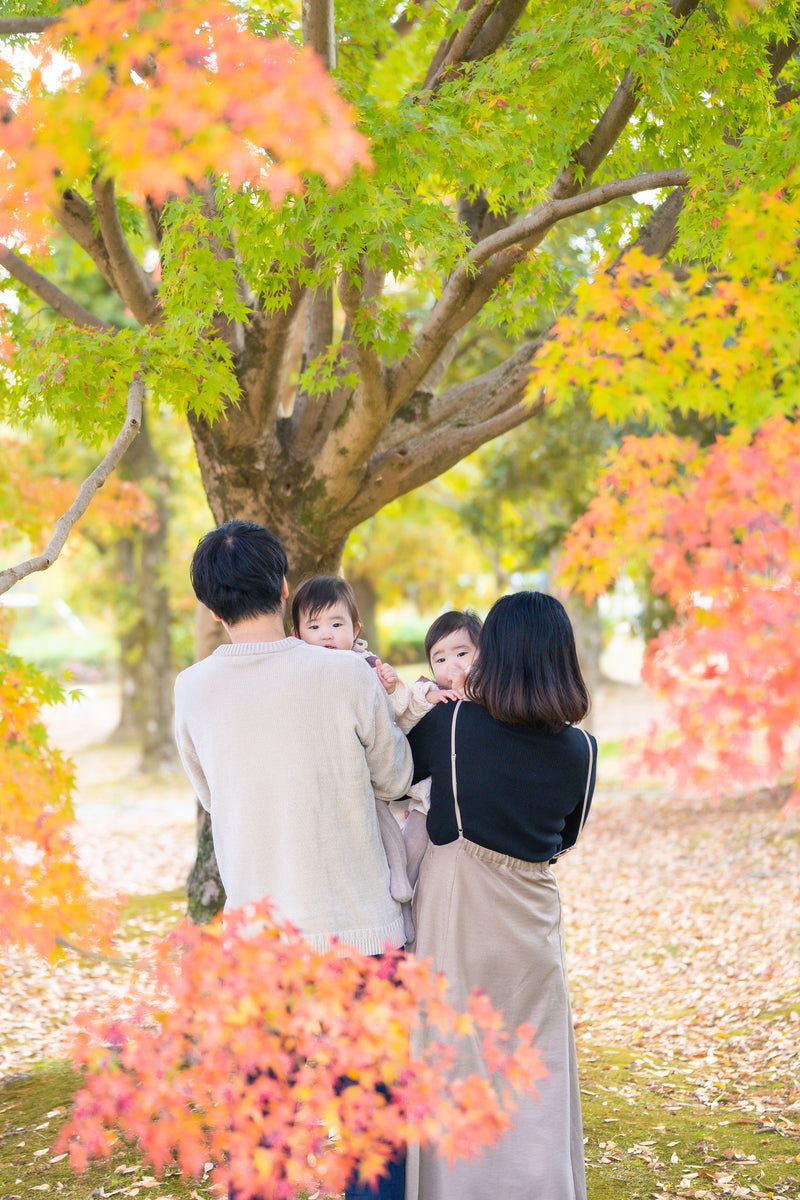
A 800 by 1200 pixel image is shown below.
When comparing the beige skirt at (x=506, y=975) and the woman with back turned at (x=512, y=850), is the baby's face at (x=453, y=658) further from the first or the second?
the beige skirt at (x=506, y=975)

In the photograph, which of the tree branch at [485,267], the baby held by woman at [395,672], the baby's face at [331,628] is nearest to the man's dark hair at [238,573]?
the baby held by woman at [395,672]

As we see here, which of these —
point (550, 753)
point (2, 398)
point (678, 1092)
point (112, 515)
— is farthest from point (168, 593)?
point (550, 753)

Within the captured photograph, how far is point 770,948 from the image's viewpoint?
242 inches

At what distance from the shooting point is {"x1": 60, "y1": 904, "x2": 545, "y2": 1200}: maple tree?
1.92 m

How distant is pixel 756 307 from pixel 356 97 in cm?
213

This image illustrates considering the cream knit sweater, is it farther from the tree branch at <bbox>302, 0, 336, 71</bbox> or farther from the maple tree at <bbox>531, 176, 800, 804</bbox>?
the tree branch at <bbox>302, 0, 336, 71</bbox>

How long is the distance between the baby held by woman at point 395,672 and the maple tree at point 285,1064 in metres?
0.55

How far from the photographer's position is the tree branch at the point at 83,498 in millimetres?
2807

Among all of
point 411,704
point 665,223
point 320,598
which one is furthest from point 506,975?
point 665,223

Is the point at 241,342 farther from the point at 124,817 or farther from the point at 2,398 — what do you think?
the point at 124,817

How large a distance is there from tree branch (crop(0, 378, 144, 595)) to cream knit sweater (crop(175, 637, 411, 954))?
78 centimetres

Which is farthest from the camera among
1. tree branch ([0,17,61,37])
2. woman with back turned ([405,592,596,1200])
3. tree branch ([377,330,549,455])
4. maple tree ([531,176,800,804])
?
tree branch ([377,330,549,455])

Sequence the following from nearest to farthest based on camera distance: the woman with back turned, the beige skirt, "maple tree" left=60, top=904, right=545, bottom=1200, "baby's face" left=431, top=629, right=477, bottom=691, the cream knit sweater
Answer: "maple tree" left=60, top=904, right=545, bottom=1200, the cream knit sweater, the woman with back turned, the beige skirt, "baby's face" left=431, top=629, right=477, bottom=691

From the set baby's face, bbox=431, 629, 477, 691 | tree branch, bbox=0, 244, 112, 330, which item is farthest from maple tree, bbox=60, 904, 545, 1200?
tree branch, bbox=0, 244, 112, 330
